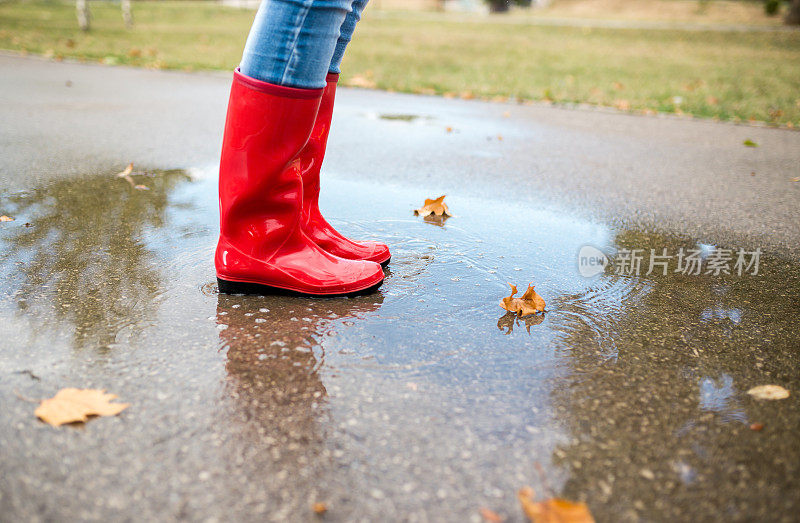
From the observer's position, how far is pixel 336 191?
3176 mm

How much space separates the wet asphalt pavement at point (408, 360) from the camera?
3.86 feet

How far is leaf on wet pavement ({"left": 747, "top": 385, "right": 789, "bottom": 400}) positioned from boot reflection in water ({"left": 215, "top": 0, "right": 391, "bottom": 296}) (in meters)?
1.05

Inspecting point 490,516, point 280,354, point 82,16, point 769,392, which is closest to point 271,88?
point 280,354

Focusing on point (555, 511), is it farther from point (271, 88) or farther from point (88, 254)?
point (88, 254)

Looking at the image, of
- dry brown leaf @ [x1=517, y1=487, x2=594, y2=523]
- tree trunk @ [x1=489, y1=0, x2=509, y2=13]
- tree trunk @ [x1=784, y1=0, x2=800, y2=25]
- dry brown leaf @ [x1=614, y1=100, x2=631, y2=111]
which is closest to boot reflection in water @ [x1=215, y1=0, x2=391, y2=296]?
dry brown leaf @ [x1=517, y1=487, x2=594, y2=523]

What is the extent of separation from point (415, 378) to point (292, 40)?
0.89 meters

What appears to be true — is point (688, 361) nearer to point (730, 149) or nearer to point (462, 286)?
point (462, 286)

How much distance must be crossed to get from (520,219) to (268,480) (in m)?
1.93

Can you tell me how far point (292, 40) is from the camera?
1628 mm

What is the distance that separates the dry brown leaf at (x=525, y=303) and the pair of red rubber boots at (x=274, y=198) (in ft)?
1.30

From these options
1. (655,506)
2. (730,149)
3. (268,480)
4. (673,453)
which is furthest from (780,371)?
(730,149)

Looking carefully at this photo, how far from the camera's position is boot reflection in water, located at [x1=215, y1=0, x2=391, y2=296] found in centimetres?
164

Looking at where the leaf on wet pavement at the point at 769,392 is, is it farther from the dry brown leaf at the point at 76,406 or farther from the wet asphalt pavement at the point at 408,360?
the dry brown leaf at the point at 76,406

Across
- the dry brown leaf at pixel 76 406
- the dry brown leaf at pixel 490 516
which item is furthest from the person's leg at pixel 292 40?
the dry brown leaf at pixel 490 516
